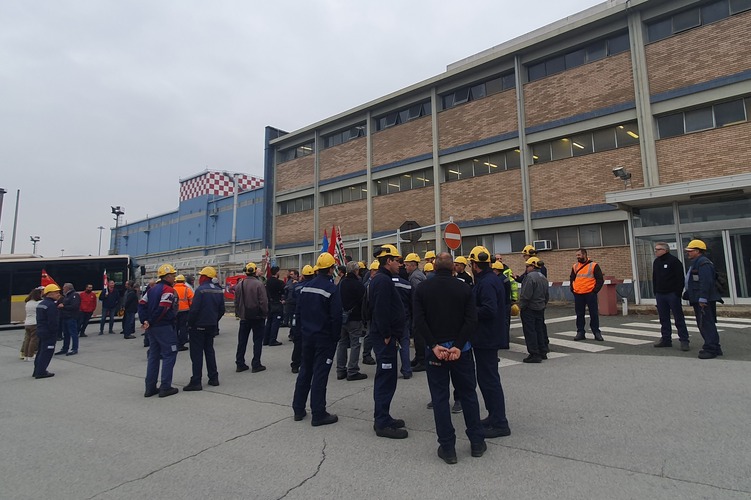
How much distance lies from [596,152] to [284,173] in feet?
70.2

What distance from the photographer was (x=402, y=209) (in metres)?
23.4

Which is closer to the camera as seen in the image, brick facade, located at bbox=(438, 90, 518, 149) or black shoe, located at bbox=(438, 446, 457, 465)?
black shoe, located at bbox=(438, 446, 457, 465)

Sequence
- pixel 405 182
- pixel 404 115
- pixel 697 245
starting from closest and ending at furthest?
pixel 697 245 < pixel 405 182 < pixel 404 115

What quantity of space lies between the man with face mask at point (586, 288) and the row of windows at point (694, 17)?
13.2 m

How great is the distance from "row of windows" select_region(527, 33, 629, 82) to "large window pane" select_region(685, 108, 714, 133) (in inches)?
151

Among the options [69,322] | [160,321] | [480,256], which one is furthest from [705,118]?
[69,322]

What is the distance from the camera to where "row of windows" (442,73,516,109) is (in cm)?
1989

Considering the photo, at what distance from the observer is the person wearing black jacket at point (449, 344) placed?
3408 millimetres

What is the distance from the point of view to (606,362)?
20.9ft

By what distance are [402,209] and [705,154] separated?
13.6 metres

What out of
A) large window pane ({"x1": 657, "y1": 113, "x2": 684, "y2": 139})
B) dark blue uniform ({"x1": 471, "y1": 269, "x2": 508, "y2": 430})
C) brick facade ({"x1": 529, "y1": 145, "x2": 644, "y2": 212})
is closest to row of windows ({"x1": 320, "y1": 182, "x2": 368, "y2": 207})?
brick facade ({"x1": 529, "y1": 145, "x2": 644, "y2": 212})

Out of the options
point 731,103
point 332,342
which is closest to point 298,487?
point 332,342

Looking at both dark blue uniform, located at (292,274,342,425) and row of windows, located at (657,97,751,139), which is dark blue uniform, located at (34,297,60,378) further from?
row of windows, located at (657,97,751,139)

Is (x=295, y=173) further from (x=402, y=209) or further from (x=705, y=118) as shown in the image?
(x=705, y=118)
